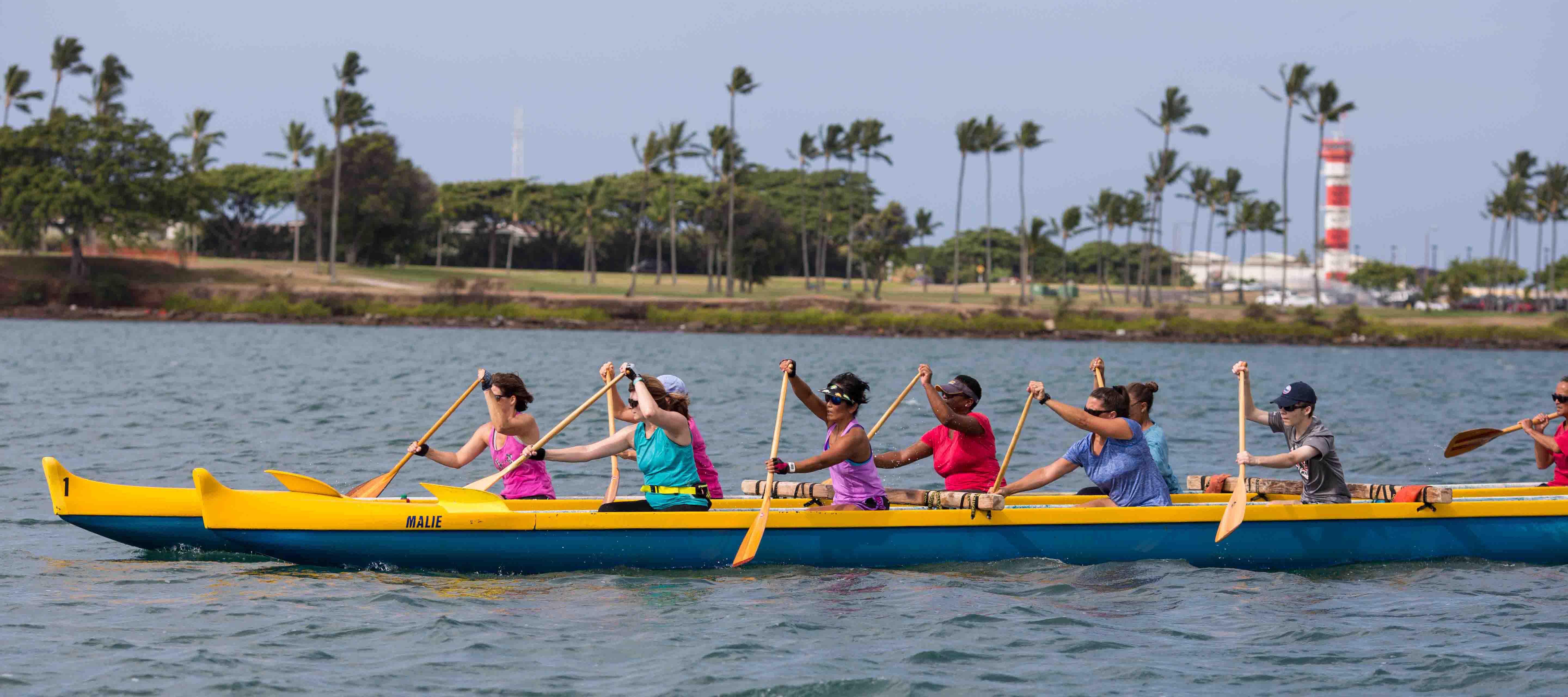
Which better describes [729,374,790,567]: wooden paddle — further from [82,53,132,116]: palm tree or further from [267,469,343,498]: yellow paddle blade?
[82,53,132,116]: palm tree

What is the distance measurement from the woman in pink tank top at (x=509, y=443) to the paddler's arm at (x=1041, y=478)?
3.49 meters

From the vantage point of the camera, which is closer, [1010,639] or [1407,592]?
[1010,639]

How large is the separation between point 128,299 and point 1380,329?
60.6 meters

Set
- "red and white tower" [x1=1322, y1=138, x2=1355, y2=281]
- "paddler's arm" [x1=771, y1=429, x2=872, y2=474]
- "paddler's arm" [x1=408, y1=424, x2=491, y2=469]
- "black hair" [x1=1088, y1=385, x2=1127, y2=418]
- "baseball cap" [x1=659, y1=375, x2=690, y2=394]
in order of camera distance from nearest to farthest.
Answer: "paddler's arm" [x1=771, y1=429, x2=872, y2=474], "baseball cap" [x1=659, y1=375, x2=690, y2=394], "black hair" [x1=1088, y1=385, x2=1127, y2=418], "paddler's arm" [x1=408, y1=424, x2=491, y2=469], "red and white tower" [x1=1322, y1=138, x2=1355, y2=281]

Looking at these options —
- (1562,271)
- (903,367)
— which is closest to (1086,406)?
(903,367)

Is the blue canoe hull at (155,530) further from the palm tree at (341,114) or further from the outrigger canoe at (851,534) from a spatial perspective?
the palm tree at (341,114)

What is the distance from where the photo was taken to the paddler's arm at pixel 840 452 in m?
9.73

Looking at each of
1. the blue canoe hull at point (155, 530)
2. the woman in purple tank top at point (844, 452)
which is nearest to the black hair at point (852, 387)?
the woman in purple tank top at point (844, 452)

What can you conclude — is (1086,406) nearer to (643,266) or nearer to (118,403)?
(118,403)

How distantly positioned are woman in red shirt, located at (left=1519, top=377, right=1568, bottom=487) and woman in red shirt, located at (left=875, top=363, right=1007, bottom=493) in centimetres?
431

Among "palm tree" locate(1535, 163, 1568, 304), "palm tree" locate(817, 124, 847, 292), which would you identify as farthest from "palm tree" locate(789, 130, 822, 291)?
"palm tree" locate(1535, 163, 1568, 304)

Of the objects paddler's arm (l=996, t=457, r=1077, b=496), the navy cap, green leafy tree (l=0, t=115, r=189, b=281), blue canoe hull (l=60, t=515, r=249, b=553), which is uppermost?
green leafy tree (l=0, t=115, r=189, b=281)

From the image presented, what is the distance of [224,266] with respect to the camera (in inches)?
2906

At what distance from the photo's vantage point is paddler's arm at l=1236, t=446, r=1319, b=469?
9.95 metres
